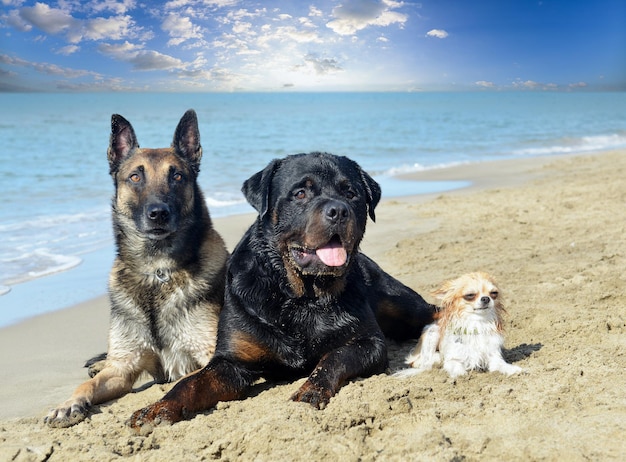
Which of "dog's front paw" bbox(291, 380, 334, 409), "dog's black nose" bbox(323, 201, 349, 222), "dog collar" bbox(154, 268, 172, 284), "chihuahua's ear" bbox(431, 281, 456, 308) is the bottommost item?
"dog's front paw" bbox(291, 380, 334, 409)

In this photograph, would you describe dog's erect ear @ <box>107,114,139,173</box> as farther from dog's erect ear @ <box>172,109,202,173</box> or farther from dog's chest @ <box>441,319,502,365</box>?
dog's chest @ <box>441,319,502,365</box>

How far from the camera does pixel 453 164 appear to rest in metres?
20.4

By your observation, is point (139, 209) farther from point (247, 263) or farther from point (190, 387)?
point (190, 387)

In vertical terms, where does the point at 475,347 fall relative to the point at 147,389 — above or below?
above

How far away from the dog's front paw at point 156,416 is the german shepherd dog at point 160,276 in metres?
0.79

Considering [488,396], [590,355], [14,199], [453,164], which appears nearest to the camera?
[488,396]

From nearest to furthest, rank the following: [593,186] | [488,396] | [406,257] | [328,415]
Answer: [328,415] < [488,396] < [406,257] < [593,186]

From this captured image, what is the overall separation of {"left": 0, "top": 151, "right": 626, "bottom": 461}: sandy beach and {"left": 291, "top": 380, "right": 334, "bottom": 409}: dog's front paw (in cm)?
8

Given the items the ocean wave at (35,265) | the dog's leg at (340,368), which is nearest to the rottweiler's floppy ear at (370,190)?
the dog's leg at (340,368)

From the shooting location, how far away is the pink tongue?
13.6ft

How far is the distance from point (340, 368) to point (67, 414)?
168 centimetres

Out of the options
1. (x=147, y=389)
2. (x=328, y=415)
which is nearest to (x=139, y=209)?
(x=147, y=389)

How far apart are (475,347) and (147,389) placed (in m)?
2.34

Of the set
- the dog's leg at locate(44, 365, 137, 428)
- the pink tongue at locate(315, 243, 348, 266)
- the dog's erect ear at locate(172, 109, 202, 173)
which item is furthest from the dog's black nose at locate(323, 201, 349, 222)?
the dog's leg at locate(44, 365, 137, 428)
